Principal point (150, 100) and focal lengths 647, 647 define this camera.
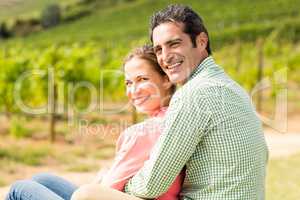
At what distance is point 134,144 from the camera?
2.86m

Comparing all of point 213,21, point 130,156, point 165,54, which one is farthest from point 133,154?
point 213,21

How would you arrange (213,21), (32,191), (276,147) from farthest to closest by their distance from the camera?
(213,21) → (276,147) → (32,191)

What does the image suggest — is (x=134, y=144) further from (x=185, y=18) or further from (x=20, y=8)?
(x=20, y=8)

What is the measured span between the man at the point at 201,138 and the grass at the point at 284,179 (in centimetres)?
306

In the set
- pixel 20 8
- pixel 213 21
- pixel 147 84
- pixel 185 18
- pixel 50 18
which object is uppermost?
pixel 20 8

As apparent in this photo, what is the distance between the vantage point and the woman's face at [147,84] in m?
3.15

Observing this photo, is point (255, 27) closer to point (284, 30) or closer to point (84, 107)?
point (284, 30)

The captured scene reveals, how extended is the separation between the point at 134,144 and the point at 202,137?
1.24ft

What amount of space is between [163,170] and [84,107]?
833 cm

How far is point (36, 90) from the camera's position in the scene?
34.0 ft

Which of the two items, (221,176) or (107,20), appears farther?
(107,20)

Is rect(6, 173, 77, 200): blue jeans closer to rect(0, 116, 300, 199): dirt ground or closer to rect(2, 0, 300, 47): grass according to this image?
rect(0, 116, 300, 199): dirt ground

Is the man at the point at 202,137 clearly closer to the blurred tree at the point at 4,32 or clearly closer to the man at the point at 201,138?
the man at the point at 201,138

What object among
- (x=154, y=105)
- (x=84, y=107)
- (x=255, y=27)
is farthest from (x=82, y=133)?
(x=255, y=27)
